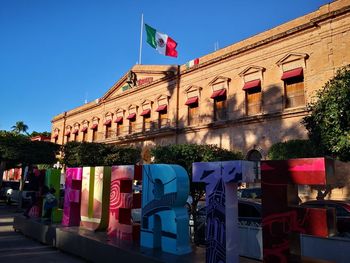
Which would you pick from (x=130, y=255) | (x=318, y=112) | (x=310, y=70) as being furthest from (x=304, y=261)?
(x=310, y=70)

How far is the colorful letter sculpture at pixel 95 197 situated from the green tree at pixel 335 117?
6353 mm

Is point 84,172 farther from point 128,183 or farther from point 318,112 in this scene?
point 318,112

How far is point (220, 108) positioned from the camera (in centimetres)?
2767

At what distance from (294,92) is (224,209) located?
18710mm

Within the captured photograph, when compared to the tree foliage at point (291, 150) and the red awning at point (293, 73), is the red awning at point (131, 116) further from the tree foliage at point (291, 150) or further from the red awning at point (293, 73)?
the tree foliage at point (291, 150)

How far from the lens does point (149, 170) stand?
7.48m

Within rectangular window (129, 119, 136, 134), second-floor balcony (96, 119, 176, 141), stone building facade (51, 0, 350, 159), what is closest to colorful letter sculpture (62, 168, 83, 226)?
stone building facade (51, 0, 350, 159)

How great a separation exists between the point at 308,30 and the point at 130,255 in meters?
19.9

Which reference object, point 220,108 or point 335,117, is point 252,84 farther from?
point 335,117

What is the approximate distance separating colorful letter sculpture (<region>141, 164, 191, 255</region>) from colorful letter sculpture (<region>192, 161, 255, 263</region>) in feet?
2.73

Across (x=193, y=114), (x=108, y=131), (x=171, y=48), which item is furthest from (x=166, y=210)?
(x=108, y=131)

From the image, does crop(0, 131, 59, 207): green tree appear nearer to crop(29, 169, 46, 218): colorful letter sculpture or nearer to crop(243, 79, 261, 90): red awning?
crop(29, 169, 46, 218): colorful letter sculpture

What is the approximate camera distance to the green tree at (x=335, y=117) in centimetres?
975

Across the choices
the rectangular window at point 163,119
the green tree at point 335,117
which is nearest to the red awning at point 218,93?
the rectangular window at point 163,119
